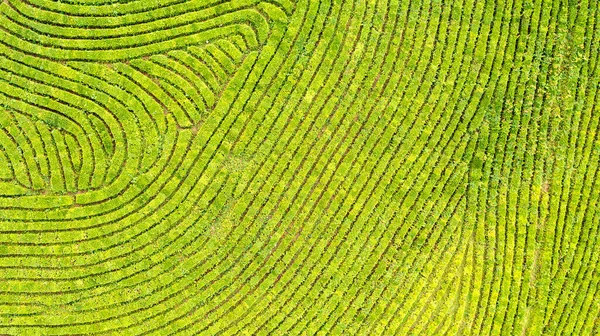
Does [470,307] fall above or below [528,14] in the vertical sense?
below

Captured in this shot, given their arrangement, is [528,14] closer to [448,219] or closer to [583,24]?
[583,24]

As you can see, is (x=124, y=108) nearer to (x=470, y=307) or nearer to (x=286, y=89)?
(x=286, y=89)

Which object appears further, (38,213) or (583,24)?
(583,24)

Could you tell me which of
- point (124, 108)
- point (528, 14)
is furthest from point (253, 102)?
point (528, 14)

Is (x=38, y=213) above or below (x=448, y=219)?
below

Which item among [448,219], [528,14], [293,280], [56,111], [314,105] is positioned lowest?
[293,280]

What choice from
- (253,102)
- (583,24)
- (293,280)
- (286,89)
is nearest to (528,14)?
(583,24)
